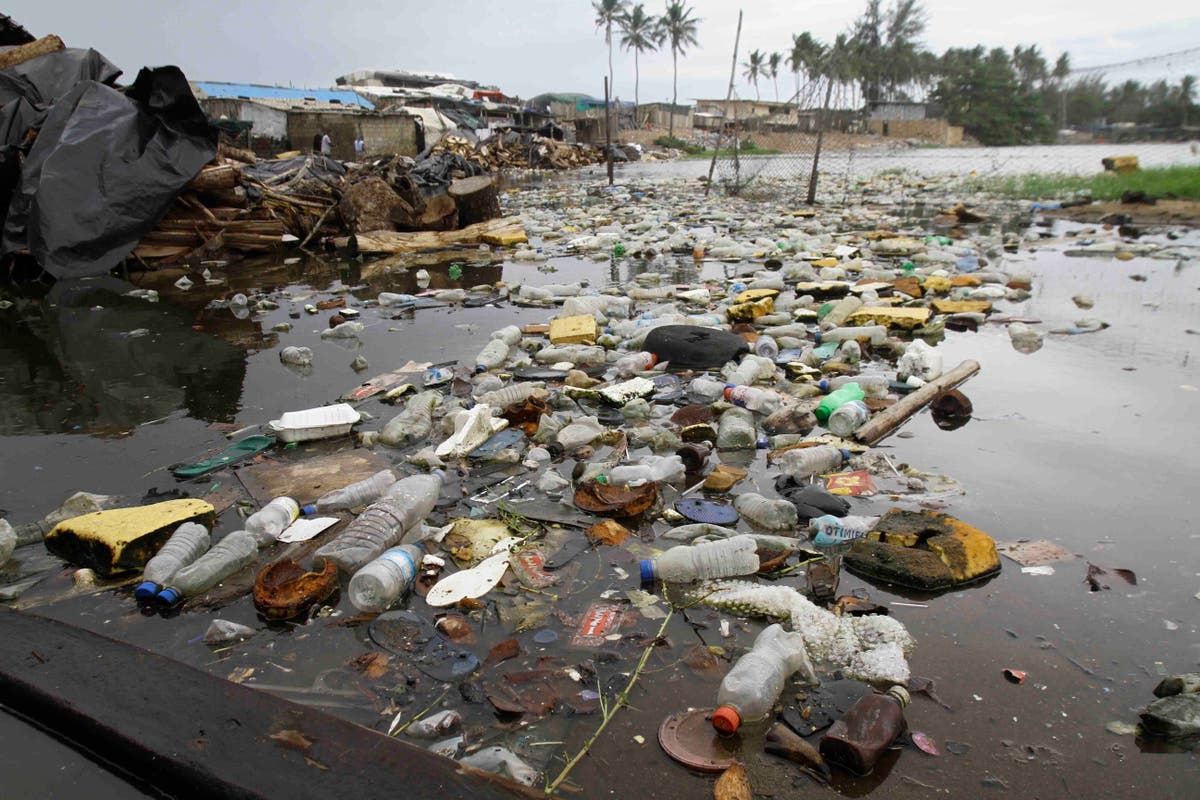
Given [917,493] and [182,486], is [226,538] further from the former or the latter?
[917,493]

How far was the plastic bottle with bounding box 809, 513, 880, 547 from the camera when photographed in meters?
2.25

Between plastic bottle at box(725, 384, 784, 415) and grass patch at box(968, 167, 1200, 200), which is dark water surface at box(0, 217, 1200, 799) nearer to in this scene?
plastic bottle at box(725, 384, 784, 415)

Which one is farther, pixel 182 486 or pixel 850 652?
pixel 182 486

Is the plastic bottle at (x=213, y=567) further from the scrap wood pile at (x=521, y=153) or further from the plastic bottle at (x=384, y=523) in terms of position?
the scrap wood pile at (x=521, y=153)

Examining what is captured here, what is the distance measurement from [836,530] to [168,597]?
6.40 feet

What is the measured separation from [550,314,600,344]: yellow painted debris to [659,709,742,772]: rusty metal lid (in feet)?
10.00

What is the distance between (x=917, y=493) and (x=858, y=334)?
2.02m

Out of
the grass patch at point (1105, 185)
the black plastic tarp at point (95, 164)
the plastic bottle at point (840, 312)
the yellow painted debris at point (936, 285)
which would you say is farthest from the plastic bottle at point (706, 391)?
the grass patch at point (1105, 185)

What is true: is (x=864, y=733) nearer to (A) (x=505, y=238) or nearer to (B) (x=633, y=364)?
(B) (x=633, y=364)

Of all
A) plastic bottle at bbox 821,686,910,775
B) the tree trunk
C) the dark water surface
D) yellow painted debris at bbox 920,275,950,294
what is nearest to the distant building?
the tree trunk

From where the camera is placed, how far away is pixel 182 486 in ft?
8.93

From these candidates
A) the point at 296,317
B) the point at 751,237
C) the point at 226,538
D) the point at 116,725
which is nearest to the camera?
the point at 116,725

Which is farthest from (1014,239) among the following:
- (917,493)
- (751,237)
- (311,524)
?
(311,524)

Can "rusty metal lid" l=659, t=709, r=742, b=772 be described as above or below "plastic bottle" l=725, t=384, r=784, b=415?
below
